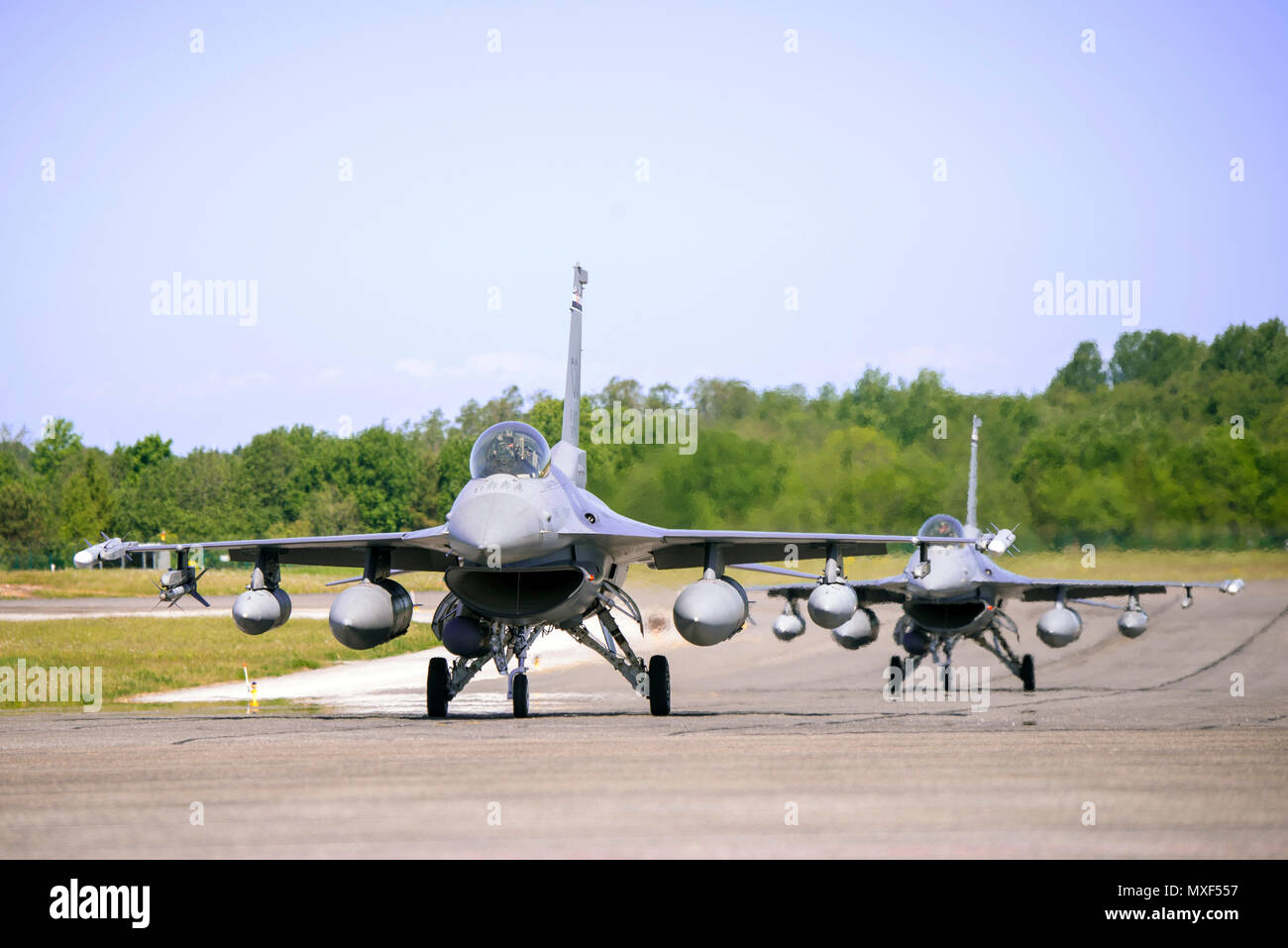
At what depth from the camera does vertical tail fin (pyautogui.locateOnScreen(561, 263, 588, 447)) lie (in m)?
22.7

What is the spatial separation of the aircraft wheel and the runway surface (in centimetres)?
25

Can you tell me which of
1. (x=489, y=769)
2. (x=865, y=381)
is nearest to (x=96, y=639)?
(x=489, y=769)

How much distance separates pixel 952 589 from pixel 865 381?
4414 centimetres

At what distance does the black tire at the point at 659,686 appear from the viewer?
20.3 metres

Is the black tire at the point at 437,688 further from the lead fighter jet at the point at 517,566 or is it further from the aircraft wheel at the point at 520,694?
the aircraft wheel at the point at 520,694

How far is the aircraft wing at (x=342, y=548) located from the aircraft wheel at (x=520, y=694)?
1.97 metres

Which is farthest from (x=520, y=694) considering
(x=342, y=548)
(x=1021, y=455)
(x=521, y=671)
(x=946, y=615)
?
(x=1021, y=455)

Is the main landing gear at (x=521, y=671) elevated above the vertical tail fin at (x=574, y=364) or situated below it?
below

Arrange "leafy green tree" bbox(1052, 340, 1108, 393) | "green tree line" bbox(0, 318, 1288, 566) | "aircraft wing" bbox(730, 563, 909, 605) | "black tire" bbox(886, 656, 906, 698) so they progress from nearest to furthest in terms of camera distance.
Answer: "aircraft wing" bbox(730, 563, 909, 605) < "black tire" bbox(886, 656, 906, 698) < "green tree line" bbox(0, 318, 1288, 566) < "leafy green tree" bbox(1052, 340, 1108, 393)

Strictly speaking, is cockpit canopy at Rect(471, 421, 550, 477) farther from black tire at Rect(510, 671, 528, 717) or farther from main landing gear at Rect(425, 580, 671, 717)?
black tire at Rect(510, 671, 528, 717)
